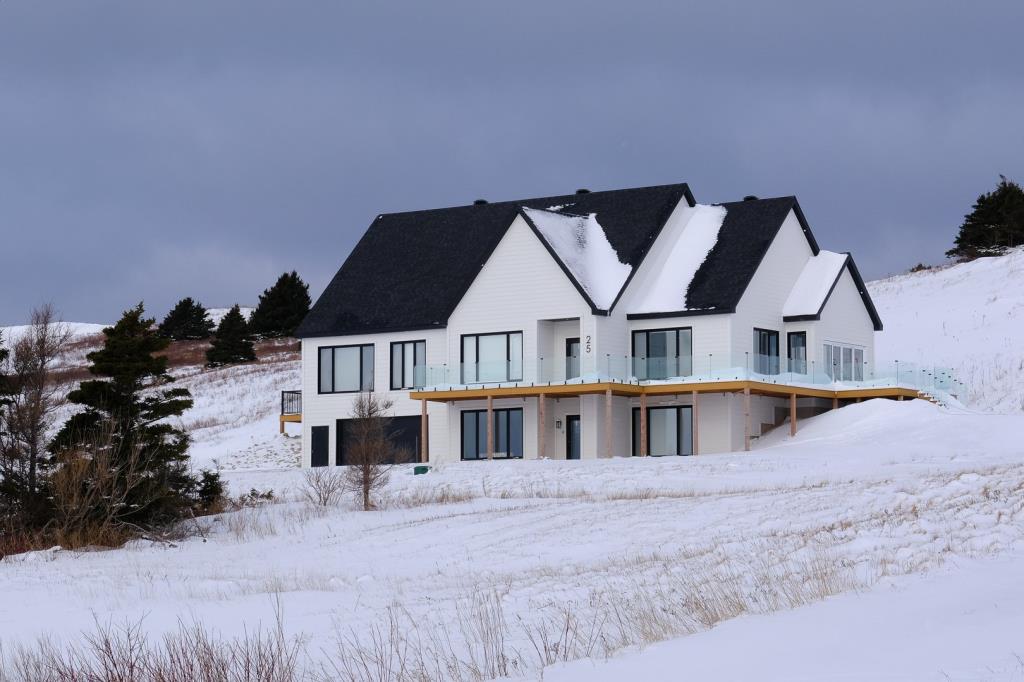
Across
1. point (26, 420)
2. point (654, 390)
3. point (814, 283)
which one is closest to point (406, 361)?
point (654, 390)

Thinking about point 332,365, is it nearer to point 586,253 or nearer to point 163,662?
point 586,253

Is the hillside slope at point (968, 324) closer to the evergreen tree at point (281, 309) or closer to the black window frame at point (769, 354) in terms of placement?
the black window frame at point (769, 354)

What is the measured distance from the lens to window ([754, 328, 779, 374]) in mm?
42969

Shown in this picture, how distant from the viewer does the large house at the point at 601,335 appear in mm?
43562

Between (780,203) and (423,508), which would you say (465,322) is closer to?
(780,203)

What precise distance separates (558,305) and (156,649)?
30829 mm

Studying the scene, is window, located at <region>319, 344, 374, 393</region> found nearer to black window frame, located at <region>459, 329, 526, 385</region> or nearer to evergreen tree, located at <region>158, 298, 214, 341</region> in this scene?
black window frame, located at <region>459, 329, 526, 385</region>

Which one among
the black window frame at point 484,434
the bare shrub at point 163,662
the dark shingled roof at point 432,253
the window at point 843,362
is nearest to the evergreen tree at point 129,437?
the bare shrub at point 163,662

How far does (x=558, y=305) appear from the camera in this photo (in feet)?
145

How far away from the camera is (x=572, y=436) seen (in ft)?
147

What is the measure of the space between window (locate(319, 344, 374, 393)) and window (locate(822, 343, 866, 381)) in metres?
14.3

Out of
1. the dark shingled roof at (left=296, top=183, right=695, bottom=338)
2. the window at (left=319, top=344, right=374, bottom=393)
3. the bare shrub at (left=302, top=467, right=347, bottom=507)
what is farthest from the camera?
the window at (left=319, top=344, right=374, bottom=393)

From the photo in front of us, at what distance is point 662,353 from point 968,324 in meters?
21.5

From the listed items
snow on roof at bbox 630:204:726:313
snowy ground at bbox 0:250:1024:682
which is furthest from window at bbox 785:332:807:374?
snowy ground at bbox 0:250:1024:682
